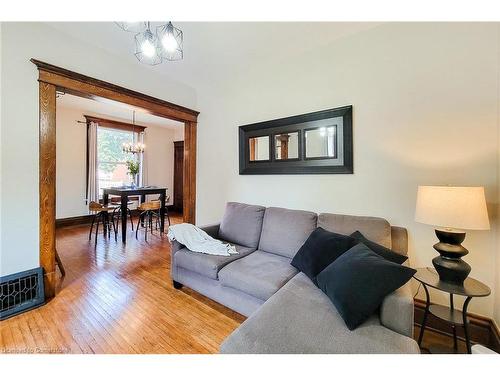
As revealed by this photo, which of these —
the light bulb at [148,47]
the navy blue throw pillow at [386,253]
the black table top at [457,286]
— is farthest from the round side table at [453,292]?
the light bulb at [148,47]

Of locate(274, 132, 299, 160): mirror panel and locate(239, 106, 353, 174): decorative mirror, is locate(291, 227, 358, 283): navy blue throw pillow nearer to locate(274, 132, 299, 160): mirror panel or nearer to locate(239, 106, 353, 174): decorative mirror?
locate(239, 106, 353, 174): decorative mirror

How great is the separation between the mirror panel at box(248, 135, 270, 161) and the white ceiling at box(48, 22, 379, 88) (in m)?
0.96

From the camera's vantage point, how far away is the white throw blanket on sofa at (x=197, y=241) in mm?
2068

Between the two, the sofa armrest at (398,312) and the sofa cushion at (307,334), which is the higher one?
the sofa armrest at (398,312)

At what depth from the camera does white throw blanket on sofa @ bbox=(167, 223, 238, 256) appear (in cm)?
207

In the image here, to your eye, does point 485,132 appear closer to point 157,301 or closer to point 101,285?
point 157,301

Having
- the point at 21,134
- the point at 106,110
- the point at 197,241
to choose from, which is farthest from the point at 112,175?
the point at 197,241

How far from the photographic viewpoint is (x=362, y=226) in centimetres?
184

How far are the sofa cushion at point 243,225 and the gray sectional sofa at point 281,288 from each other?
0.01 m

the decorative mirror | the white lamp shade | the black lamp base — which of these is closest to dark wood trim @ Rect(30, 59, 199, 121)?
the decorative mirror

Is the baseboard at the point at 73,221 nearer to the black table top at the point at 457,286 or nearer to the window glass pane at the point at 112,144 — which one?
the window glass pane at the point at 112,144
